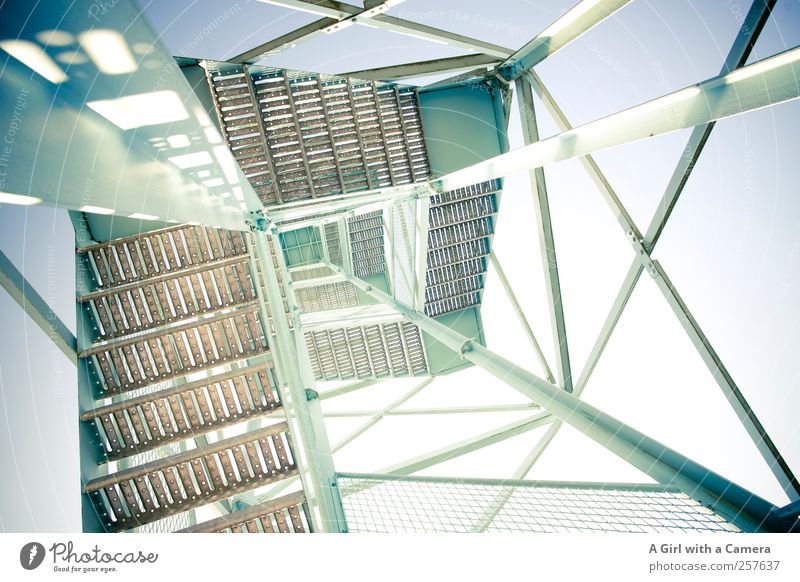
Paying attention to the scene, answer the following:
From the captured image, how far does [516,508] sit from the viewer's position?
2.63 m

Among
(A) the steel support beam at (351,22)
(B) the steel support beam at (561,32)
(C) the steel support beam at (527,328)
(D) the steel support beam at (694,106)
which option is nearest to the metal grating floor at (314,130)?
(A) the steel support beam at (351,22)

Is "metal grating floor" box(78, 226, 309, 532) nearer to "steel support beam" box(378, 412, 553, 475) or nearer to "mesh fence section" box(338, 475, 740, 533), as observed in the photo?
"mesh fence section" box(338, 475, 740, 533)

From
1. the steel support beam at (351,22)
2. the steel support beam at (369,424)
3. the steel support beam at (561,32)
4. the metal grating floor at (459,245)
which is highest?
the steel support beam at (351,22)

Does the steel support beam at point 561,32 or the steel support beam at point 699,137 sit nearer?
the steel support beam at point 699,137

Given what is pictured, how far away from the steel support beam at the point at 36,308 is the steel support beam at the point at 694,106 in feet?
13.0

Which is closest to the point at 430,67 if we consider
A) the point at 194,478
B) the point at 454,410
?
the point at 454,410

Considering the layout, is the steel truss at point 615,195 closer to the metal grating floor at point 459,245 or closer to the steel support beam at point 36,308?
the steel support beam at point 36,308

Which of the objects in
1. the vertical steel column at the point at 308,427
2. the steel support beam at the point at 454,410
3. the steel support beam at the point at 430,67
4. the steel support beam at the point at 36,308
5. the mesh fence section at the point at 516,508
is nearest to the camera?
the mesh fence section at the point at 516,508

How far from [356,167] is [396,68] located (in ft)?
6.96

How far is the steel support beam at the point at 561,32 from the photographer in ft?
12.5

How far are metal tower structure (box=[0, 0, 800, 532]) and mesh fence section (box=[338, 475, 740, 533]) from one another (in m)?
0.02

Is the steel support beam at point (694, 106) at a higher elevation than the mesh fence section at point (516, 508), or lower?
higher

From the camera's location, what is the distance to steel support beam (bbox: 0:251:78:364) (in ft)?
10.2

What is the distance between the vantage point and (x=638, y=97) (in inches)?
129
